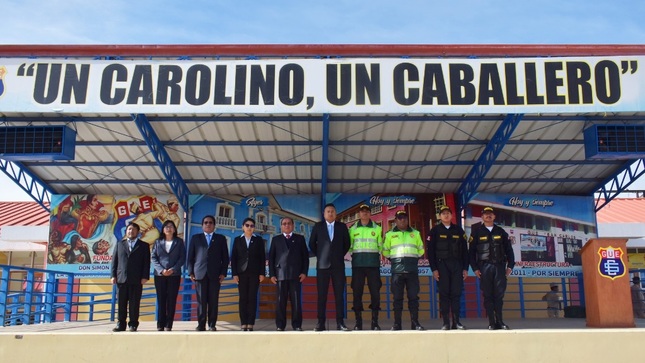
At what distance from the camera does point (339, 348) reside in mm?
6062

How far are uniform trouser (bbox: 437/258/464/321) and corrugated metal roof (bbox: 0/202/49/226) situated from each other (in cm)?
1432

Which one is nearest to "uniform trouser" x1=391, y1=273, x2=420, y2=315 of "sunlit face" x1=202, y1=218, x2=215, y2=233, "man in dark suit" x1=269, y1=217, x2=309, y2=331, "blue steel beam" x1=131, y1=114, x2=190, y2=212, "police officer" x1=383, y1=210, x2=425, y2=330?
"police officer" x1=383, y1=210, x2=425, y2=330

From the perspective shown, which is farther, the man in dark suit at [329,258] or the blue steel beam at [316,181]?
the blue steel beam at [316,181]

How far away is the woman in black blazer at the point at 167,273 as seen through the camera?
25.3 ft

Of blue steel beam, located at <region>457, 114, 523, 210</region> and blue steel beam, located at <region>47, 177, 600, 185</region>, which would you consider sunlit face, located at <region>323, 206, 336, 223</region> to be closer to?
blue steel beam, located at <region>457, 114, 523, 210</region>

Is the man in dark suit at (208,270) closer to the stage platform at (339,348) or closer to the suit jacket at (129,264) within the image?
the suit jacket at (129,264)

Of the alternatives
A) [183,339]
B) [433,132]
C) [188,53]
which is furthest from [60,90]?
[433,132]

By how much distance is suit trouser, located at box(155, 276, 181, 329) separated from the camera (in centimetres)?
770

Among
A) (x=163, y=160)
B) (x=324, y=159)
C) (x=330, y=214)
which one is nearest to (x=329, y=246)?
(x=330, y=214)

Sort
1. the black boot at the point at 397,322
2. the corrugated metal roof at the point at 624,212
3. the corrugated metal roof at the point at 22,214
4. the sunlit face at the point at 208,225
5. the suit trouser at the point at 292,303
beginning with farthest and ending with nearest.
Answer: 1. the corrugated metal roof at the point at 22,214
2. the corrugated metal roof at the point at 624,212
3. the sunlit face at the point at 208,225
4. the suit trouser at the point at 292,303
5. the black boot at the point at 397,322

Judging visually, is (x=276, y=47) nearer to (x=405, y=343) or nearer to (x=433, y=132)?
(x=433, y=132)

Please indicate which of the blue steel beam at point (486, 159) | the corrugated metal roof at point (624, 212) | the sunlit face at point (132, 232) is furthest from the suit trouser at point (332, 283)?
the corrugated metal roof at point (624, 212)

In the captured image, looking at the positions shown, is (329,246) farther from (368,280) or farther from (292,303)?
(292,303)

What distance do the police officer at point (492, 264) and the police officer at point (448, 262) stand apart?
23 cm
